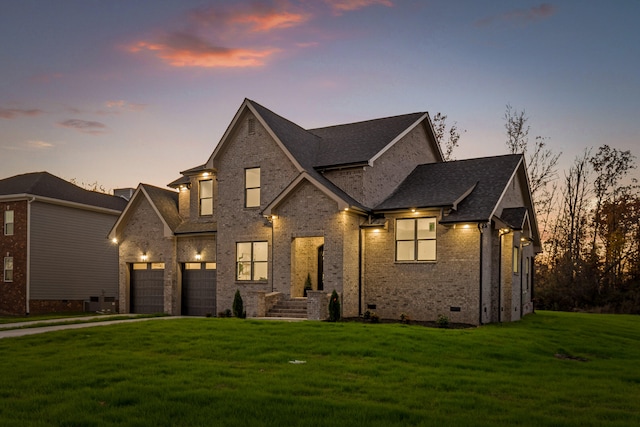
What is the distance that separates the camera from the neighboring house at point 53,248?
3203 centimetres

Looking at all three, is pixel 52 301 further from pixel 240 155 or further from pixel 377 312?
pixel 377 312

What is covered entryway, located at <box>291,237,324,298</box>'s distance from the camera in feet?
78.1

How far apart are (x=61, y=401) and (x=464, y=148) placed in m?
44.4

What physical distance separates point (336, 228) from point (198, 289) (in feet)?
30.4

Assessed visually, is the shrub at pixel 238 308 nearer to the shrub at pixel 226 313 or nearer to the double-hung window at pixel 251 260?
the shrub at pixel 226 313

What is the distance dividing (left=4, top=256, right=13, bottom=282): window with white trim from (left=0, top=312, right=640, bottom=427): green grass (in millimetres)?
18992

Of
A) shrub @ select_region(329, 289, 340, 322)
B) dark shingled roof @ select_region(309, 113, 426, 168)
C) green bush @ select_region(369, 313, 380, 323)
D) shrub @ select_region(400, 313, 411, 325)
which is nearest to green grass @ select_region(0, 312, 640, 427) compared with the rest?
shrub @ select_region(329, 289, 340, 322)

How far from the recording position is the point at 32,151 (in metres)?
36.3

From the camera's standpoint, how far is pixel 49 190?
34.4 meters

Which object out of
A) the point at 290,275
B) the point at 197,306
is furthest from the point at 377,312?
the point at 197,306

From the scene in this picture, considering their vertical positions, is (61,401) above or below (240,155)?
below

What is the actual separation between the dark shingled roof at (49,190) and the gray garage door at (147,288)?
9436 mm

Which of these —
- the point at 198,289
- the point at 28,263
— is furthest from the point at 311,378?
the point at 28,263

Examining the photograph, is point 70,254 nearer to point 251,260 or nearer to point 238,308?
point 251,260
